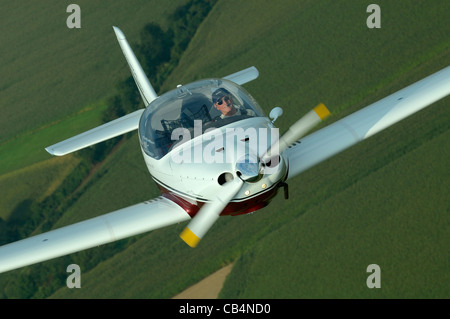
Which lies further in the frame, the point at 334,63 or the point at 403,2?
the point at 403,2

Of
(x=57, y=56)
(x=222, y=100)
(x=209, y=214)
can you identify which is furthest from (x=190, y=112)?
(x=57, y=56)

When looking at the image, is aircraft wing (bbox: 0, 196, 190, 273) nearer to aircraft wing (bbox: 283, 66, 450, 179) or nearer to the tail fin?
aircraft wing (bbox: 283, 66, 450, 179)

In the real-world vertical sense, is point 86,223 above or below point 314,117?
below

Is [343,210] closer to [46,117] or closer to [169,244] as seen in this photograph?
[169,244]

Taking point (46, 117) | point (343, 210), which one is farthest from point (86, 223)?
point (46, 117)

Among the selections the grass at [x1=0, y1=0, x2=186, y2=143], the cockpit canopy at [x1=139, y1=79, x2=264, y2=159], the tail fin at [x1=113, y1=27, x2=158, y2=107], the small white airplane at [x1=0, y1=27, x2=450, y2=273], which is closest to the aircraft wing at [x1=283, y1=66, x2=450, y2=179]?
the small white airplane at [x1=0, y1=27, x2=450, y2=273]

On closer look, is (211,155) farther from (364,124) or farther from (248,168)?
(364,124)
